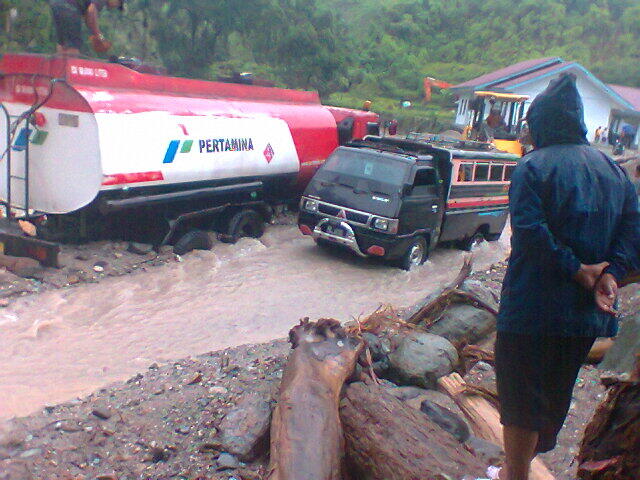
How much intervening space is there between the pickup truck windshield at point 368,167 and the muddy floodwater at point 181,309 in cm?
147

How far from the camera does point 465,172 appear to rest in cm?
1159

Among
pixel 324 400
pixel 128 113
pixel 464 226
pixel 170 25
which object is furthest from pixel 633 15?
pixel 324 400

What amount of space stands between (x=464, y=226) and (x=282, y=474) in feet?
31.4

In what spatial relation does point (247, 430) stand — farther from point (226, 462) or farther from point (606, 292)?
point (606, 292)

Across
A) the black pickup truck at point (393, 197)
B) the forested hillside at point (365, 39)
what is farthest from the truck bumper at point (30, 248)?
the forested hillside at point (365, 39)

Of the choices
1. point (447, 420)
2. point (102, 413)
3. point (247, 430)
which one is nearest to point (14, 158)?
point (102, 413)

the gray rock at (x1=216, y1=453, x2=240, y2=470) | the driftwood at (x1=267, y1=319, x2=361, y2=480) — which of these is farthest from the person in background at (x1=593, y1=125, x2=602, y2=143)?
the gray rock at (x1=216, y1=453, x2=240, y2=470)

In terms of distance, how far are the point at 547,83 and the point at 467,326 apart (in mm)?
33123

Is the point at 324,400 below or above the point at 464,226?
above

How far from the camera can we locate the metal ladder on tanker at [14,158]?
892 cm

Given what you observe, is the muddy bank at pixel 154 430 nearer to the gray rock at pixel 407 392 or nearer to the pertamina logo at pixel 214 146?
the gray rock at pixel 407 392

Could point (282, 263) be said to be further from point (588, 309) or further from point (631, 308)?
point (588, 309)

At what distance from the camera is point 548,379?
281 centimetres

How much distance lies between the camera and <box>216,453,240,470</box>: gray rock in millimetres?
3602
